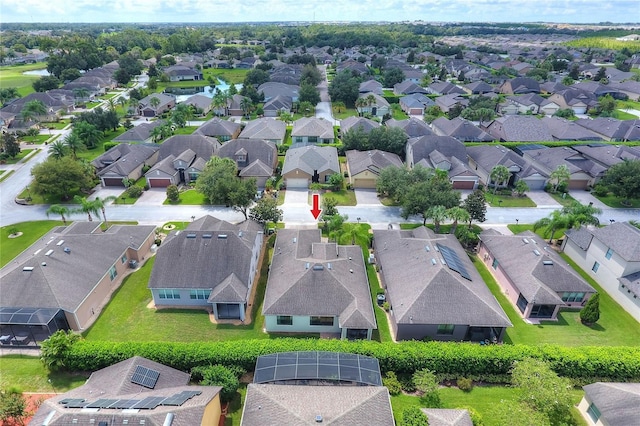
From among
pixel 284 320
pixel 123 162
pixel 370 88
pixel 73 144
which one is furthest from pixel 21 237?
pixel 370 88

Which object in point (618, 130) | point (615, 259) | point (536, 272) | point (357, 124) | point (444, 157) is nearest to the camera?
point (536, 272)

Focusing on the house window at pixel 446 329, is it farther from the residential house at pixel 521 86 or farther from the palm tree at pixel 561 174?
the residential house at pixel 521 86

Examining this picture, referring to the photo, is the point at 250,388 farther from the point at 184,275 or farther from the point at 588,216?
the point at 588,216

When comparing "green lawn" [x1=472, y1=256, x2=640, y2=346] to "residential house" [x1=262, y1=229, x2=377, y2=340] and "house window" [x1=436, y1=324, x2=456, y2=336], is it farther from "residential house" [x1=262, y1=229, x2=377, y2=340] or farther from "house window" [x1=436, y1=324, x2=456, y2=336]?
"residential house" [x1=262, y1=229, x2=377, y2=340]

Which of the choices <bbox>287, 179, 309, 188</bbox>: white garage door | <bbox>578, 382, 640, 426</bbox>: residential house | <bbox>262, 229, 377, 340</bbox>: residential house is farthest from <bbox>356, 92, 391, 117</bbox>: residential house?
<bbox>578, 382, 640, 426</bbox>: residential house

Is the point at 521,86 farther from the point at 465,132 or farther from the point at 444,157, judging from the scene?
the point at 444,157

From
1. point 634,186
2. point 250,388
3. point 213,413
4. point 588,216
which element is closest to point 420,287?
point 250,388
